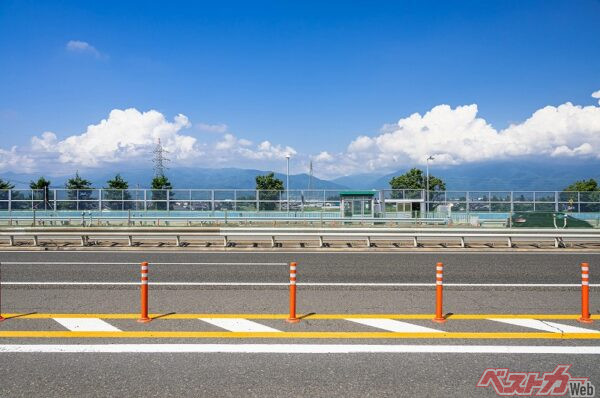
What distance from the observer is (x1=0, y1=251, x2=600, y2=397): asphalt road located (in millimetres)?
4645

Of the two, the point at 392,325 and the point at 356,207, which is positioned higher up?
the point at 356,207

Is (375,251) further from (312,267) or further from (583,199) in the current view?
(583,199)

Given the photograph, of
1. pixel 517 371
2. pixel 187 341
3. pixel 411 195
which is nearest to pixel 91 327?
pixel 187 341

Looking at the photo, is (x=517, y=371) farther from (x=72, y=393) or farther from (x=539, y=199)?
(x=539, y=199)

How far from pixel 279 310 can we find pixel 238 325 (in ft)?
3.57

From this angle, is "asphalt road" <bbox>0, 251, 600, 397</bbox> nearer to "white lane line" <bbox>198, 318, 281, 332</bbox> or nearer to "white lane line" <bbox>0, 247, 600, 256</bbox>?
"white lane line" <bbox>198, 318, 281, 332</bbox>

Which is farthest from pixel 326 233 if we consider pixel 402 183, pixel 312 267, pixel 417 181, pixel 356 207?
pixel 402 183

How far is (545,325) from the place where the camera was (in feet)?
21.8

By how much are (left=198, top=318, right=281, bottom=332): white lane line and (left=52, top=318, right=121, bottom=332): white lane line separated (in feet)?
4.73

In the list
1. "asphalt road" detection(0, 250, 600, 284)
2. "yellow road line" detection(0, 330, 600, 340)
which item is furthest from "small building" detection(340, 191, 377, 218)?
"yellow road line" detection(0, 330, 600, 340)

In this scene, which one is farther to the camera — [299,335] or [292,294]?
[292,294]

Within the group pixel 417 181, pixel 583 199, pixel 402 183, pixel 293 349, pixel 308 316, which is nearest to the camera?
pixel 293 349

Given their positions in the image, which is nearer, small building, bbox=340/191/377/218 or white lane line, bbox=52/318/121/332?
white lane line, bbox=52/318/121/332

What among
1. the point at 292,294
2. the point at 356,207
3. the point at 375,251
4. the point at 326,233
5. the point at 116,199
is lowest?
the point at 375,251
